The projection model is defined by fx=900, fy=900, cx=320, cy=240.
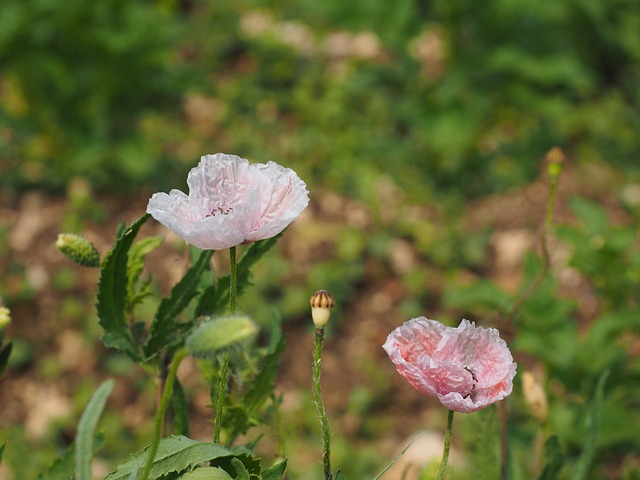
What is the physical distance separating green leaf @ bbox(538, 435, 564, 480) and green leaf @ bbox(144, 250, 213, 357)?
0.49m

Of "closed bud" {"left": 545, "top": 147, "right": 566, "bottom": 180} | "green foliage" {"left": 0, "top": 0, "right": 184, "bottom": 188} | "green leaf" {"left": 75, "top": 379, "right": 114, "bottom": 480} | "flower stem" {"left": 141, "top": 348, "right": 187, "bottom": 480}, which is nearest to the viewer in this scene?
"flower stem" {"left": 141, "top": 348, "right": 187, "bottom": 480}

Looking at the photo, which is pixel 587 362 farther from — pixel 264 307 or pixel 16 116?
pixel 16 116

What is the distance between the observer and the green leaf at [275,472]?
0.91 metres

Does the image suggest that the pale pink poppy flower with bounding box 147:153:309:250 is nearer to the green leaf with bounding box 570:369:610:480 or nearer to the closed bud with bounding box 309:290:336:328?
the closed bud with bounding box 309:290:336:328

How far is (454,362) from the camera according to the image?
0.90 m

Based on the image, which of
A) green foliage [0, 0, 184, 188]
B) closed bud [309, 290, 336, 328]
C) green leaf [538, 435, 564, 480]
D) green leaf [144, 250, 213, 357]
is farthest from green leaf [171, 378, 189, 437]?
green foliage [0, 0, 184, 188]

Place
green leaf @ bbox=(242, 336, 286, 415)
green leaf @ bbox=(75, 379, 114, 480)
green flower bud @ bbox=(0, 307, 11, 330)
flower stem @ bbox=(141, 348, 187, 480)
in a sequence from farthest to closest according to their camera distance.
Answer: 1. green leaf @ bbox=(242, 336, 286, 415)
2. green flower bud @ bbox=(0, 307, 11, 330)
3. green leaf @ bbox=(75, 379, 114, 480)
4. flower stem @ bbox=(141, 348, 187, 480)

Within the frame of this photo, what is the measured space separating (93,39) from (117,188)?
1.92 feet

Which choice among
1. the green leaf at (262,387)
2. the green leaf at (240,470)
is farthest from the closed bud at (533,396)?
the green leaf at (240,470)

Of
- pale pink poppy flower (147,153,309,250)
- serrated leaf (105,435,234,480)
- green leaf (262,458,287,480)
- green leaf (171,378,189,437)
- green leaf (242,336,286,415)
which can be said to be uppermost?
pale pink poppy flower (147,153,309,250)

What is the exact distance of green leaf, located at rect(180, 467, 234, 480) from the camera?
2.79ft

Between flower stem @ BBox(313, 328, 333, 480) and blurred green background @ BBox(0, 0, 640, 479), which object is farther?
blurred green background @ BBox(0, 0, 640, 479)

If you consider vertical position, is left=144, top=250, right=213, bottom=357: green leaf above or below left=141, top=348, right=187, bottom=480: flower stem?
below

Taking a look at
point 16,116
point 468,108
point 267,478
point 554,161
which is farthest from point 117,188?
point 267,478
